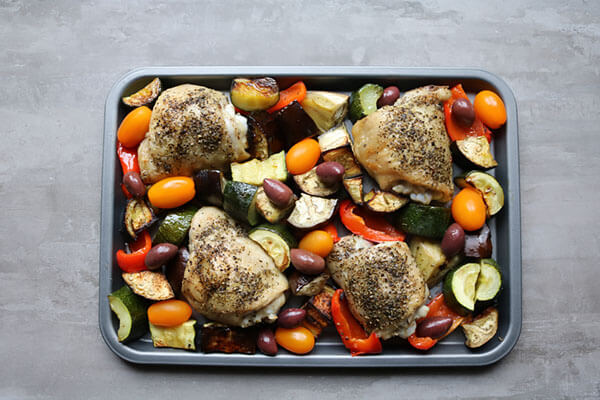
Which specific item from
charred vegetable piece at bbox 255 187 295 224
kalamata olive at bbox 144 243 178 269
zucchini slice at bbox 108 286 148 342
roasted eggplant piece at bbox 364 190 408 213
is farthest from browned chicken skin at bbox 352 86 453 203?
zucchini slice at bbox 108 286 148 342

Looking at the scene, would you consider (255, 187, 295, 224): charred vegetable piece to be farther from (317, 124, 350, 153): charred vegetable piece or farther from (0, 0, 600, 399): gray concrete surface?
(0, 0, 600, 399): gray concrete surface

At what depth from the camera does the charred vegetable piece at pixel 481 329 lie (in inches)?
101

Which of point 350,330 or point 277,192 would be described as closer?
point 277,192

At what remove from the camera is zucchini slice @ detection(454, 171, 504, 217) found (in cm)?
258

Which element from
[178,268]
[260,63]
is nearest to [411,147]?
[260,63]

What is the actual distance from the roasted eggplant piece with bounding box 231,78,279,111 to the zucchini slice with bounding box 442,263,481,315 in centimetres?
Answer: 129

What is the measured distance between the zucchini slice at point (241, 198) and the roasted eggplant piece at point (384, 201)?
58cm

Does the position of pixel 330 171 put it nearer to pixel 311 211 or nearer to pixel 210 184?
pixel 311 211

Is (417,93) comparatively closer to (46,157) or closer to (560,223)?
(560,223)

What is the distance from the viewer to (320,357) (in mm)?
2512

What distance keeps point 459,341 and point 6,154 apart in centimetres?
270

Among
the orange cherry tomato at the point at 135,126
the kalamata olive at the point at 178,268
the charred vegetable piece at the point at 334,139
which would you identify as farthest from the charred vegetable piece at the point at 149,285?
the charred vegetable piece at the point at 334,139

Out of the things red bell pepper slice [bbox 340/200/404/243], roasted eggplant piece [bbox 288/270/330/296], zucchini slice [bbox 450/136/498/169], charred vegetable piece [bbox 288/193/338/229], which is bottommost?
roasted eggplant piece [bbox 288/270/330/296]

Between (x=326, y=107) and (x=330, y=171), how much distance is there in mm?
368
